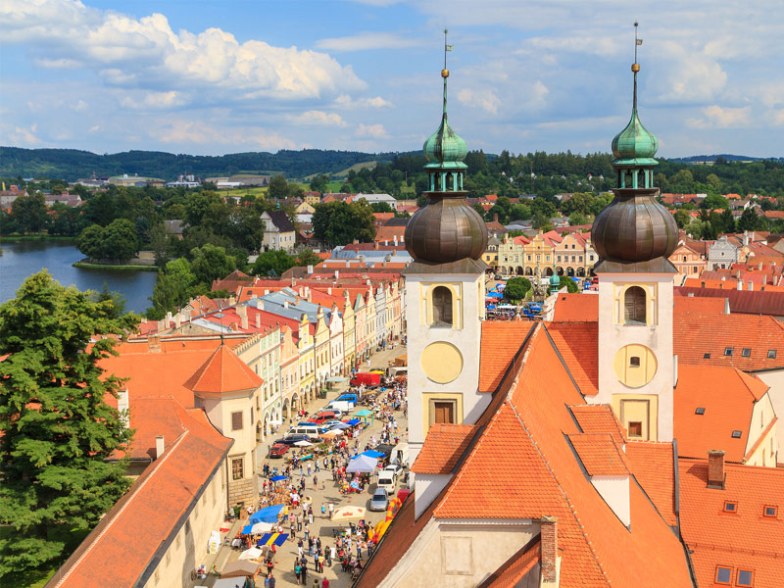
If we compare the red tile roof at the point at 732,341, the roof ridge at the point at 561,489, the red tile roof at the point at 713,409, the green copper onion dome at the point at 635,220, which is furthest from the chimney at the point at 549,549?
the red tile roof at the point at 732,341

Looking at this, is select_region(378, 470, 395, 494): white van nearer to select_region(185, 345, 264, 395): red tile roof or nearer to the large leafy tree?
select_region(185, 345, 264, 395): red tile roof

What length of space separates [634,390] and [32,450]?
1644 centimetres

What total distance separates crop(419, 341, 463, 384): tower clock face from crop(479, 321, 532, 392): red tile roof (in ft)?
2.10

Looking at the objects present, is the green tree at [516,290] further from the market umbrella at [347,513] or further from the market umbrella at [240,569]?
the market umbrella at [240,569]

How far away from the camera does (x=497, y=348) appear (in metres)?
26.3

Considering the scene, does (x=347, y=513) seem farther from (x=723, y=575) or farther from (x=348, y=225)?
(x=348, y=225)

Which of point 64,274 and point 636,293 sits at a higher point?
point 636,293

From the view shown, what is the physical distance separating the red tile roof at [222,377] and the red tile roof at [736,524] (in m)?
17.6

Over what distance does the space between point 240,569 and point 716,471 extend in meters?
14.2

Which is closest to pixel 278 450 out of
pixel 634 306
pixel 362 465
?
pixel 362 465

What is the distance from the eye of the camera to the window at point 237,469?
3759 centimetres

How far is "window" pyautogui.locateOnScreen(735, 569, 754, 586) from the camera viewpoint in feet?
72.1

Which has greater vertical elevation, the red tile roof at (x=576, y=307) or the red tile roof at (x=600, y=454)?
the red tile roof at (x=600, y=454)

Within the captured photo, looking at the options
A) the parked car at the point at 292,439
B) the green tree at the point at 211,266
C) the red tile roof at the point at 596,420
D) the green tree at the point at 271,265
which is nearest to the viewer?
the red tile roof at the point at 596,420
